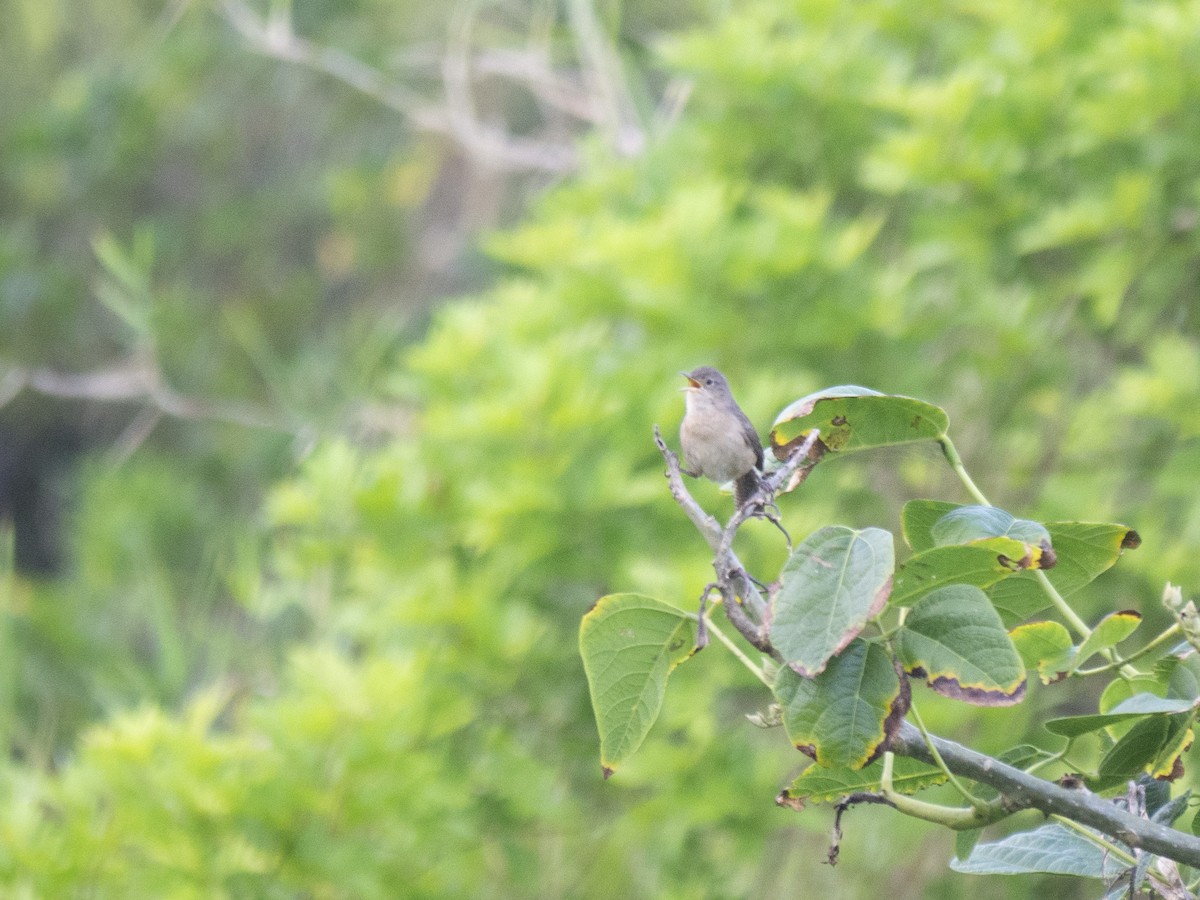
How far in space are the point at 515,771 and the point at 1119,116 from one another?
1610 millimetres

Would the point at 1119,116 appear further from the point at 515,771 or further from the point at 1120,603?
the point at 515,771

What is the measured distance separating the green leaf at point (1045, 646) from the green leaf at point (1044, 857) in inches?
4.2

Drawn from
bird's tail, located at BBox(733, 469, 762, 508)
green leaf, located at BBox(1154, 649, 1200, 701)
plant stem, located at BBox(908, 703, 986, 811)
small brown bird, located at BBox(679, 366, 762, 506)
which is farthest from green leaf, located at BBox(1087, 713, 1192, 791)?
small brown bird, located at BBox(679, 366, 762, 506)

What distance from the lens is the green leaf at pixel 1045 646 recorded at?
0.80 m

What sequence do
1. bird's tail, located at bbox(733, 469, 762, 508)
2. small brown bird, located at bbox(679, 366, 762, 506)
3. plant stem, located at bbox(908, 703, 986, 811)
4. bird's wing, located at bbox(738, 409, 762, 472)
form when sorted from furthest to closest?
bird's wing, located at bbox(738, 409, 762, 472), small brown bird, located at bbox(679, 366, 762, 506), bird's tail, located at bbox(733, 469, 762, 508), plant stem, located at bbox(908, 703, 986, 811)

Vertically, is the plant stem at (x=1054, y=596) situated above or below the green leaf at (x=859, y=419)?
below

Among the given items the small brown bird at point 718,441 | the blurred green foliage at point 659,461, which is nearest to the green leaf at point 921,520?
the small brown bird at point 718,441

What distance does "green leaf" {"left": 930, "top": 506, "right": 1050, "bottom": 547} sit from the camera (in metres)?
0.68

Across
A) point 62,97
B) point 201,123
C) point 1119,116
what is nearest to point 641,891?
point 1119,116

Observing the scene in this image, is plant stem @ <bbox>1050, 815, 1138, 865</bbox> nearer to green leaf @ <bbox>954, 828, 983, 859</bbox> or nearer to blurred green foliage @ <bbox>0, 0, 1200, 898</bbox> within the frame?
green leaf @ <bbox>954, 828, 983, 859</bbox>

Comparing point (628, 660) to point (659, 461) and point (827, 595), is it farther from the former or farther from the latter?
point (659, 461)

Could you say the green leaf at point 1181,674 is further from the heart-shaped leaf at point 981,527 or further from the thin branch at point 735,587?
the thin branch at point 735,587

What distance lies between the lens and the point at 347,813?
7.36ft

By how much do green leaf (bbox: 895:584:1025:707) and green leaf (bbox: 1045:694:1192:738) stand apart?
59mm
